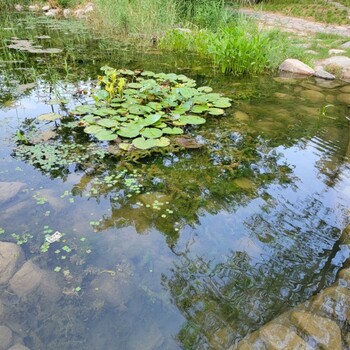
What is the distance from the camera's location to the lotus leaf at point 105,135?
293 cm

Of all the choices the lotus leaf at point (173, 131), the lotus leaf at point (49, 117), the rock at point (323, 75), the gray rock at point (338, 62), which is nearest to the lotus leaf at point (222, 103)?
the lotus leaf at point (173, 131)

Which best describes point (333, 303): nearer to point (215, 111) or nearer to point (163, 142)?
point (163, 142)

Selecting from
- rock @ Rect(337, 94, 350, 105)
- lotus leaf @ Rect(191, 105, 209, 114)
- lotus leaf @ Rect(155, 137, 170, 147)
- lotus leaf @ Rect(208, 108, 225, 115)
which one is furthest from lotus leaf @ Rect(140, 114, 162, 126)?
rock @ Rect(337, 94, 350, 105)

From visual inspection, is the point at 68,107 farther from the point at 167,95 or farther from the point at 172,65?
the point at 172,65

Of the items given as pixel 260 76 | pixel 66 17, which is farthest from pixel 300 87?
pixel 66 17

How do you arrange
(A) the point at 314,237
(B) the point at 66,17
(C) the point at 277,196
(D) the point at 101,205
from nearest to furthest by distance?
1. (A) the point at 314,237
2. (D) the point at 101,205
3. (C) the point at 277,196
4. (B) the point at 66,17

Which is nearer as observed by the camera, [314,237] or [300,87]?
[314,237]

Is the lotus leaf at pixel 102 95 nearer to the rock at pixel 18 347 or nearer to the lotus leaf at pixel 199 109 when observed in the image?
the lotus leaf at pixel 199 109

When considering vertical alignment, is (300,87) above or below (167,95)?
below

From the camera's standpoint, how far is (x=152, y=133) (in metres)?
3.06

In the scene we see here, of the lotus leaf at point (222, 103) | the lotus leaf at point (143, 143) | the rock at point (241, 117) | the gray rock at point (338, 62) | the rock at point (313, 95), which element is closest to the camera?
the lotus leaf at point (143, 143)

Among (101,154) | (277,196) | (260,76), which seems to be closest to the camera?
(277,196)

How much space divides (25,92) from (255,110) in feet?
9.56

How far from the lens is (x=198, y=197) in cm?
245
